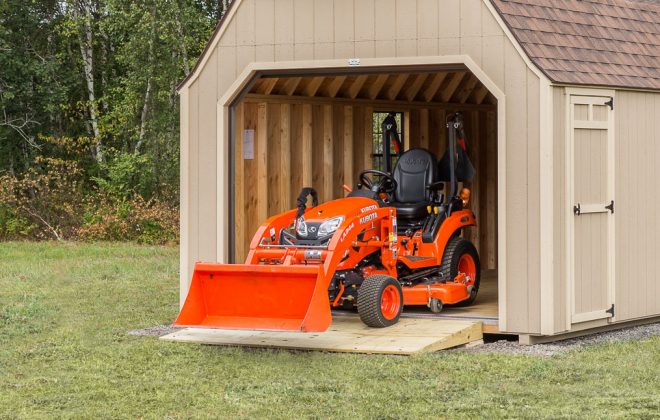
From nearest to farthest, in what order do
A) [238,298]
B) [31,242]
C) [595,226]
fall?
[238,298] < [595,226] < [31,242]

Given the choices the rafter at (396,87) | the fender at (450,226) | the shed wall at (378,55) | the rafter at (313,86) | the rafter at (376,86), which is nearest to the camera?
the shed wall at (378,55)

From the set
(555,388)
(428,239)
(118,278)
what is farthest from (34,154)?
(555,388)

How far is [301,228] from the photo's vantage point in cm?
1183

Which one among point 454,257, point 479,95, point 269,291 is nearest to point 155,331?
point 269,291

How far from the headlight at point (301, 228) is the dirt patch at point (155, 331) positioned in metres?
1.66

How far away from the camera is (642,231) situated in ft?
40.9

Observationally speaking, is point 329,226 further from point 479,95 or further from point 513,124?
point 479,95

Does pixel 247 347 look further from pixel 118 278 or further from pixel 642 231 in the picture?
pixel 118 278

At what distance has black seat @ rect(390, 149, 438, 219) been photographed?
13.2 m

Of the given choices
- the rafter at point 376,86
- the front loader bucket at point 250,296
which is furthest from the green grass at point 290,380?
the rafter at point 376,86

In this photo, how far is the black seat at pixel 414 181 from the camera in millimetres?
13156

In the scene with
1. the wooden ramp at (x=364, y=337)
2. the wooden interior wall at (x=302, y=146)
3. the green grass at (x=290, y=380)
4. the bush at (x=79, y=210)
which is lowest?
the green grass at (x=290, y=380)

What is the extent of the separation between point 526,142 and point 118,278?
818cm

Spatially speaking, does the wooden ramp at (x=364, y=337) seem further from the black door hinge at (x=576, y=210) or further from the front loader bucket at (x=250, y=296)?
the black door hinge at (x=576, y=210)
